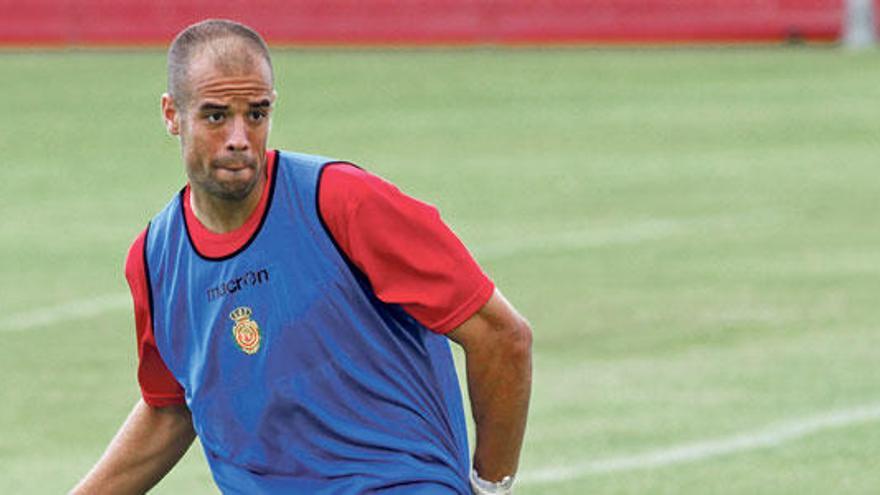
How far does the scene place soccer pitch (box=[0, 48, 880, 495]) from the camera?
11.1m

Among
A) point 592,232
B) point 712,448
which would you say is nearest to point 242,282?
point 712,448

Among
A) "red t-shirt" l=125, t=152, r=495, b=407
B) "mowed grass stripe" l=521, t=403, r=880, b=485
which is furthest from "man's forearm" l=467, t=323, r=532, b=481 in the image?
"mowed grass stripe" l=521, t=403, r=880, b=485

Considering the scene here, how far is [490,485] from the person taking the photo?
6148 millimetres

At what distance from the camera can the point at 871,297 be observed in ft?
48.1

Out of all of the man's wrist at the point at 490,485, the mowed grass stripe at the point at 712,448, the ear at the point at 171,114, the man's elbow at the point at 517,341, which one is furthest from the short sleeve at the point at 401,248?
the mowed grass stripe at the point at 712,448

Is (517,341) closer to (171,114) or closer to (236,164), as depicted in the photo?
(236,164)

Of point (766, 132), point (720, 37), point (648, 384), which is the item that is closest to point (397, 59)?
point (720, 37)

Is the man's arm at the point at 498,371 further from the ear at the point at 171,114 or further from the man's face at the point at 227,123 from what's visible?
the ear at the point at 171,114

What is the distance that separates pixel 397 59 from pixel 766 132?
9.68 metres

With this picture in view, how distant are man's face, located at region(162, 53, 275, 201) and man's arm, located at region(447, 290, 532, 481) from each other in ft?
1.97

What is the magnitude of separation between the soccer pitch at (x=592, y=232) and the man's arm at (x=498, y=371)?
12.9ft

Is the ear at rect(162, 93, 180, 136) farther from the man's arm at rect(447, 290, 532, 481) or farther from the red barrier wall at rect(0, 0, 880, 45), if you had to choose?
the red barrier wall at rect(0, 0, 880, 45)

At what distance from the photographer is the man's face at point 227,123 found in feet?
18.8

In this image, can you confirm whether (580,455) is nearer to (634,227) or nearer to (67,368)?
(67,368)
